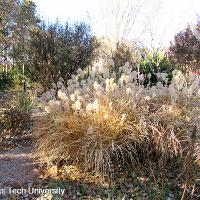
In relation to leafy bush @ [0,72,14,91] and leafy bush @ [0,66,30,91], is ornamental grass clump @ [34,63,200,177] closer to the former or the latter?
leafy bush @ [0,66,30,91]

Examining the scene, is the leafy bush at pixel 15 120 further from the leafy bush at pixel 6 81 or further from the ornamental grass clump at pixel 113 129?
the leafy bush at pixel 6 81

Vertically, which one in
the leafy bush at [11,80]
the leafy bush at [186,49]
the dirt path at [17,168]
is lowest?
the dirt path at [17,168]

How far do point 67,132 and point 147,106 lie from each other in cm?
107

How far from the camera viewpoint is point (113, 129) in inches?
170

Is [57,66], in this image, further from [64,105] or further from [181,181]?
[181,181]

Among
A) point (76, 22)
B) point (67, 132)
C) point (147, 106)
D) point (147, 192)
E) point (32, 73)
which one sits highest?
point (76, 22)

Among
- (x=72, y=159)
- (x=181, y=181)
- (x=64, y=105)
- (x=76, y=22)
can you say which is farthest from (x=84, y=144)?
(x=76, y=22)

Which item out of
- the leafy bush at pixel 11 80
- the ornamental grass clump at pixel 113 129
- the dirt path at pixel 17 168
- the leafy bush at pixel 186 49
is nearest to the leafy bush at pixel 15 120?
the dirt path at pixel 17 168

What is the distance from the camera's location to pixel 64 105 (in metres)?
4.55

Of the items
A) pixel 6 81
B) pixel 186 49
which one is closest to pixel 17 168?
pixel 6 81

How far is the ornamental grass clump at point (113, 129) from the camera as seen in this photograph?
4.21m

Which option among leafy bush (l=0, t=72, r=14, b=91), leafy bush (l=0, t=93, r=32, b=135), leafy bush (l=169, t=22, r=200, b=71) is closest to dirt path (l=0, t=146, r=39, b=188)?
leafy bush (l=0, t=93, r=32, b=135)

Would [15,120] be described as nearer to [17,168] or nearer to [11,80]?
[17,168]

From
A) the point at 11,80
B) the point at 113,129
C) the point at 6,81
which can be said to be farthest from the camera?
the point at 11,80
